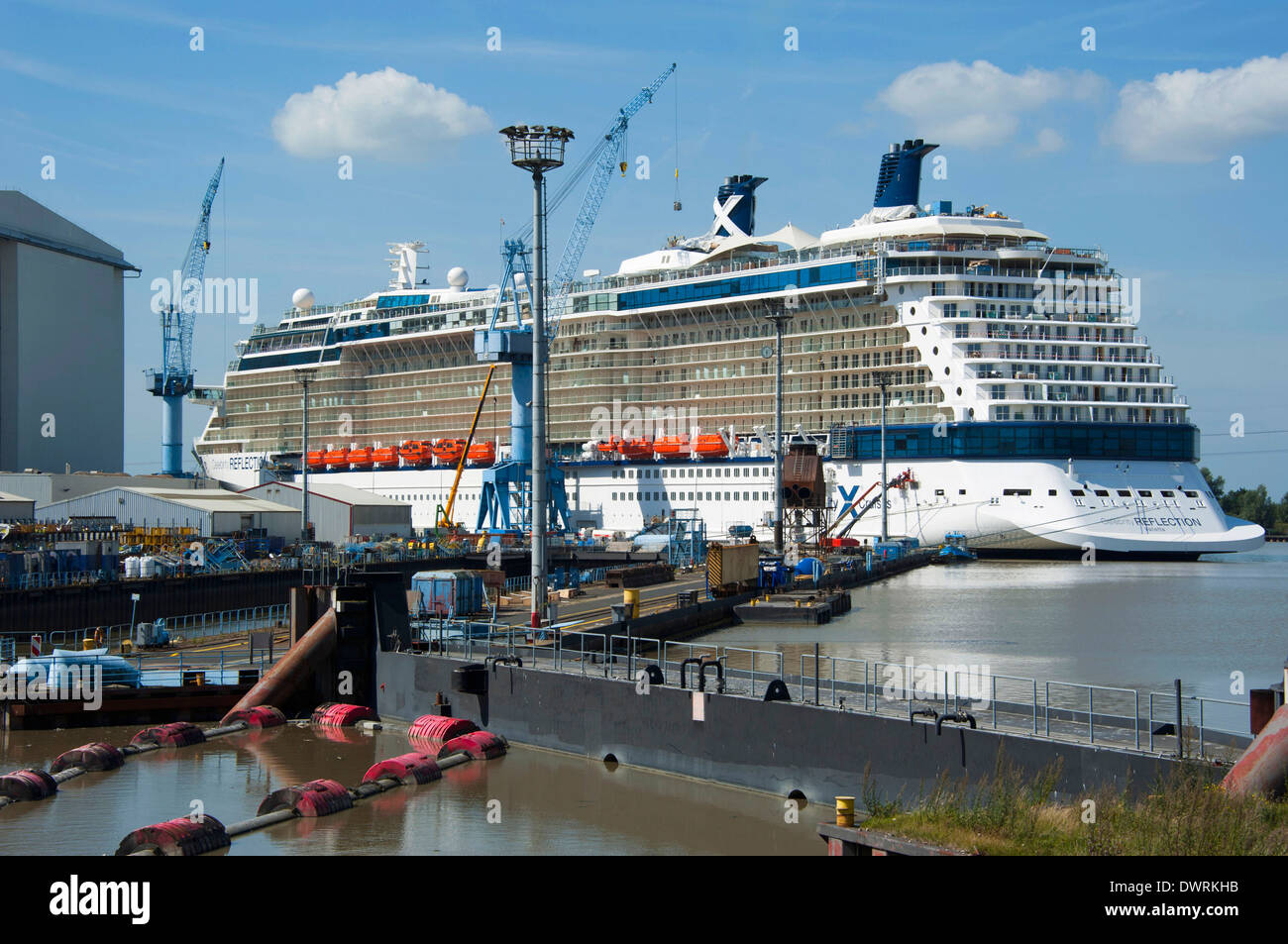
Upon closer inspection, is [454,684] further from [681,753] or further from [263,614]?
[263,614]

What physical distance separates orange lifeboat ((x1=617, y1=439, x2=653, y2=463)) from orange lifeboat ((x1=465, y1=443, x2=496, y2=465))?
13446 millimetres

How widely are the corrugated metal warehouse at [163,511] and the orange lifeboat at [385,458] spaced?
33.1 meters

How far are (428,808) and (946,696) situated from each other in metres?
8.83

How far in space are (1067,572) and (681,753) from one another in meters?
45.8

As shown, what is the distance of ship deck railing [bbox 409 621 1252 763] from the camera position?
17.7 meters

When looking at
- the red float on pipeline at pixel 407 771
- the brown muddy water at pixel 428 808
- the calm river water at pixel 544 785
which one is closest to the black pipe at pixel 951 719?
the brown muddy water at pixel 428 808

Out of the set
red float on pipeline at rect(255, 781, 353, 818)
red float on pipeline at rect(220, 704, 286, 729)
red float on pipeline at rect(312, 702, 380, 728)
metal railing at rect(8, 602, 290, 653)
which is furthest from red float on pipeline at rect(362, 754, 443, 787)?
metal railing at rect(8, 602, 290, 653)

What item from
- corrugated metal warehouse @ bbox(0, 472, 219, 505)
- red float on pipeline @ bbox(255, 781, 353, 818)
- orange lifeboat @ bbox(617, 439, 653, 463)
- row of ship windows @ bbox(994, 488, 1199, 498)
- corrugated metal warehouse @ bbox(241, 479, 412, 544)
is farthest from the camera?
orange lifeboat @ bbox(617, 439, 653, 463)

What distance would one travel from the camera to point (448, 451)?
95.8 metres

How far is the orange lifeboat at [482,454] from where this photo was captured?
95.5m

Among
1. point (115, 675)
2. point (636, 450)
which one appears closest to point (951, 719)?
point (115, 675)

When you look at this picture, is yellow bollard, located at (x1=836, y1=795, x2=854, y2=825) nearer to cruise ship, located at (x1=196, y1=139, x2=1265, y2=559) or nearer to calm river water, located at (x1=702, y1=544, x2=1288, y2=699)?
calm river water, located at (x1=702, y1=544, x2=1288, y2=699)

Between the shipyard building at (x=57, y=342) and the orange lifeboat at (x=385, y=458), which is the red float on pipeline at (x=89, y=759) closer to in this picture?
the shipyard building at (x=57, y=342)
